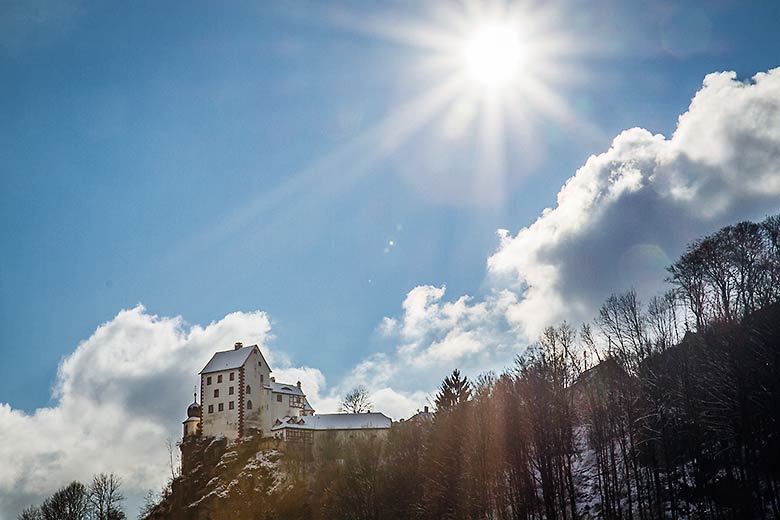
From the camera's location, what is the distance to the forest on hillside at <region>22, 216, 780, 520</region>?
36281 millimetres

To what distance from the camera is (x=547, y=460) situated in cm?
4366

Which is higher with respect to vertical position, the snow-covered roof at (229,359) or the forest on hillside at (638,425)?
the snow-covered roof at (229,359)

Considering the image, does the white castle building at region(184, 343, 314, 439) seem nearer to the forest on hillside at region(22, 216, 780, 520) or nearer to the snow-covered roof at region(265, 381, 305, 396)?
the snow-covered roof at region(265, 381, 305, 396)

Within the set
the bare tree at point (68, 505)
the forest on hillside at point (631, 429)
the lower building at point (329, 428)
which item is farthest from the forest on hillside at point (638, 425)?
the bare tree at point (68, 505)

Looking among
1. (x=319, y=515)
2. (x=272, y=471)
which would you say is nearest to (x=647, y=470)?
(x=319, y=515)

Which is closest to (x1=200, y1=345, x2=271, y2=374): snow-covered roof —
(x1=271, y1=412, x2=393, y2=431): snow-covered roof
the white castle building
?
the white castle building

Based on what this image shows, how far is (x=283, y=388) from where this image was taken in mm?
88562

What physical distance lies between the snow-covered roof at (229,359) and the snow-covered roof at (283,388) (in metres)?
2.40

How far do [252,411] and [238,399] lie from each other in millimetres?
2365

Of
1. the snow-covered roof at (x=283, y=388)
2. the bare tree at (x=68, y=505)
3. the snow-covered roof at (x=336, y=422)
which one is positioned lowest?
the bare tree at (x=68, y=505)

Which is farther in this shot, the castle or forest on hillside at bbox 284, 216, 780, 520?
the castle

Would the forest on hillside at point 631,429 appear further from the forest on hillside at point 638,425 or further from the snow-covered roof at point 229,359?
the snow-covered roof at point 229,359

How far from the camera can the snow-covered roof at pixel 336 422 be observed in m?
83.4

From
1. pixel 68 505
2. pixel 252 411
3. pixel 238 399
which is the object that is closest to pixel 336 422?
pixel 252 411
